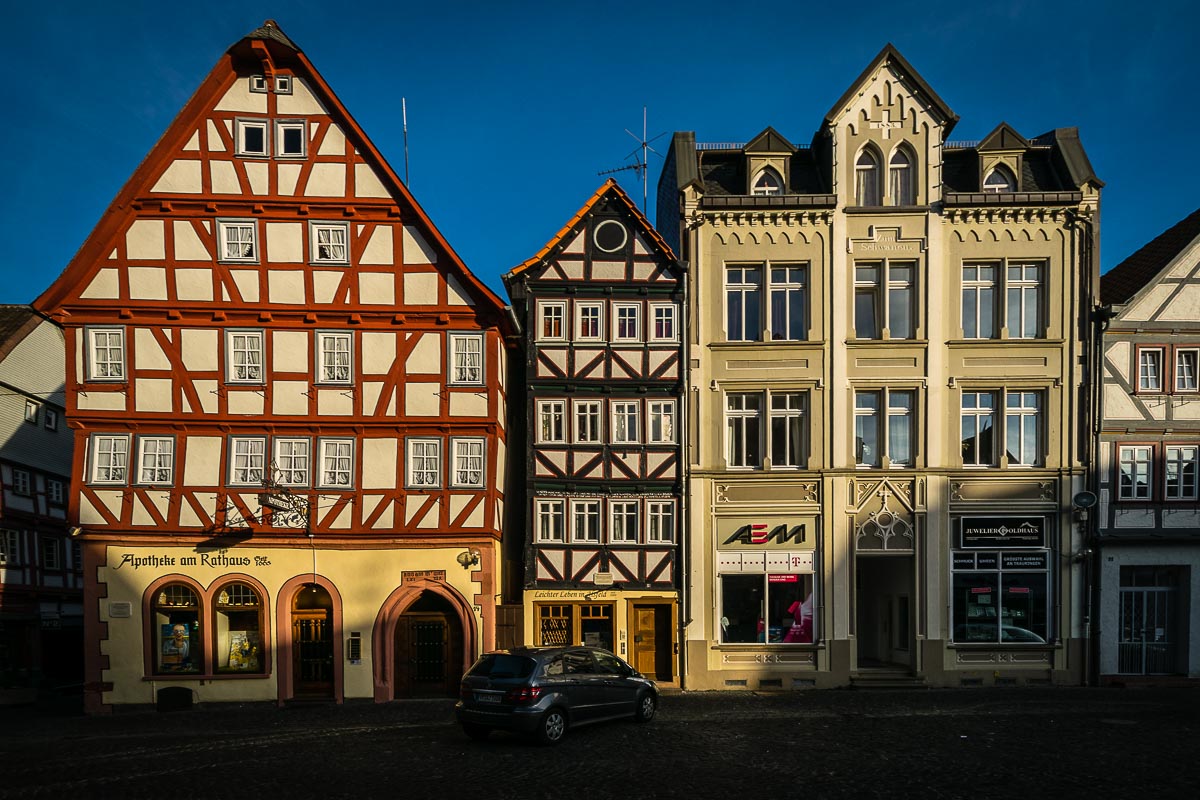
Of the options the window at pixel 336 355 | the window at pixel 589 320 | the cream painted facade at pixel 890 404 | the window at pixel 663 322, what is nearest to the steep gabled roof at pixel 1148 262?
the cream painted facade at pixel 890 404

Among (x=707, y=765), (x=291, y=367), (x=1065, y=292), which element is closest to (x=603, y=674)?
(x=707, y=765)

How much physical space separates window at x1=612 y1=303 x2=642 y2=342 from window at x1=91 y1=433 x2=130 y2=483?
1278cm

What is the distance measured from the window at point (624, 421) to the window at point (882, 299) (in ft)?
21.5

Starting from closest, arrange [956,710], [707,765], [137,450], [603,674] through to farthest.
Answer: [707,765]
[603,674]
[956,710]
[137,450]

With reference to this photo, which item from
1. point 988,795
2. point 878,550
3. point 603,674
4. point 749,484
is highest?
point 749,484

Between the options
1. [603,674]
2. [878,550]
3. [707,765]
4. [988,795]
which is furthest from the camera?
[878,550]

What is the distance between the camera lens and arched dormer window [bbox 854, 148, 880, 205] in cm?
2289

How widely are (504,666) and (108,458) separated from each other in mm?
12714

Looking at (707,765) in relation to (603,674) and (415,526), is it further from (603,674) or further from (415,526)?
(415,526)

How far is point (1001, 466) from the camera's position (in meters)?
22.5

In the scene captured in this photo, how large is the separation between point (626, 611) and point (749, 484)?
4758mm

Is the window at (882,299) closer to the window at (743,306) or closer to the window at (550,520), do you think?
the window at (743,306)

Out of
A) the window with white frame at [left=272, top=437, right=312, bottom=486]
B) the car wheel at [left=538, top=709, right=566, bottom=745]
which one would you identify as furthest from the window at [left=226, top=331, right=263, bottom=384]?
the car wheel at [left=538, top=709, right=566, bottom=745]

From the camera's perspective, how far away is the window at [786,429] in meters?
22.8
